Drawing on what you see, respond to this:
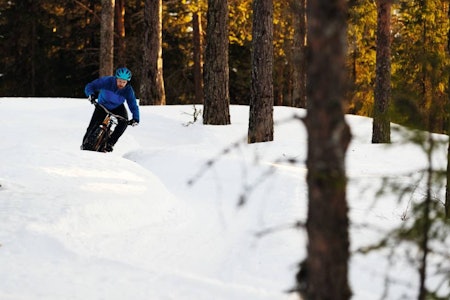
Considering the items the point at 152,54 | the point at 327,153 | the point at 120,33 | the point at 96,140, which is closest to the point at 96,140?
the point at 96,140

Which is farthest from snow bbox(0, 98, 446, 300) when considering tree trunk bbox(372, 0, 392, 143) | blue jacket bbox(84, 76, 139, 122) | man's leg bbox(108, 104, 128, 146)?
tree trunk bbox(372, 0, 392, 143)

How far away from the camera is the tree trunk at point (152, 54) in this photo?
19.0m

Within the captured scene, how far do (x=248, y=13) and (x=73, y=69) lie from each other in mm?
11072

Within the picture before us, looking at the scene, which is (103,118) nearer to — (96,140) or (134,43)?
(96,140)

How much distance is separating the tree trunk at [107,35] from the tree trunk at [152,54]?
2.35 m

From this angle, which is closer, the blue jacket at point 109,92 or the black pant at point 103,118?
the blue jacket at point 109,92

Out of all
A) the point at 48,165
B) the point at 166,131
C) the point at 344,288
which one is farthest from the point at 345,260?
the point at 166,131

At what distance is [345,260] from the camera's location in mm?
2746

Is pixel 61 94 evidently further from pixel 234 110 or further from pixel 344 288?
pixel 344 288

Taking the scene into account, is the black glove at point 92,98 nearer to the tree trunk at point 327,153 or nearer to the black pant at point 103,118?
the black pant at point 103,118

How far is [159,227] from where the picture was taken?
773 centimetres

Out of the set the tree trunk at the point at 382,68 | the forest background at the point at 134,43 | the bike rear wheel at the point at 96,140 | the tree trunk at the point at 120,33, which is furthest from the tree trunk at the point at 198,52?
the bike rear wheel at the point at 96,140

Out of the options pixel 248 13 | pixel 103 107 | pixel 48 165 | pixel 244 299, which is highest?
pixel 248 13

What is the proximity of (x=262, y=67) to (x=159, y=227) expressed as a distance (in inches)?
271
